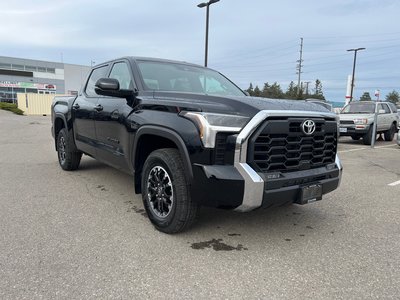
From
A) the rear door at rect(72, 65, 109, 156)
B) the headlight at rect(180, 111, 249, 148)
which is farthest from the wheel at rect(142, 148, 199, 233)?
the rear door at rect(72, 65, 109, 156)

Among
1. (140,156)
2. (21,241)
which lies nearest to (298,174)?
(140,156)

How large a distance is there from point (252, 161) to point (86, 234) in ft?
5.95

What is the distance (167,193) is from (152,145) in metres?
0.63

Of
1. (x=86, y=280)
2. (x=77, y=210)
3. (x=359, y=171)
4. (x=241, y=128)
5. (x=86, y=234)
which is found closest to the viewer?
(x=86, y=280)

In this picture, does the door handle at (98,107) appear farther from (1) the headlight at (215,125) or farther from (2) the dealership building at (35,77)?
(2) the dealership building at (35,77)

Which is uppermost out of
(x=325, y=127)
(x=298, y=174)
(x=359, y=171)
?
(x=325, y=127)

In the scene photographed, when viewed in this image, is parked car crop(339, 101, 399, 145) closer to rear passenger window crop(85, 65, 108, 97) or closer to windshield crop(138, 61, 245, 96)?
windshield crop(138, 61, 245, 96)

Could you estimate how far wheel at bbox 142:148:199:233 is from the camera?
125 inches

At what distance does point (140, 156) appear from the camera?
382 cm

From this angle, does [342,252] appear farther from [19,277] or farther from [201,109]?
[19,277]

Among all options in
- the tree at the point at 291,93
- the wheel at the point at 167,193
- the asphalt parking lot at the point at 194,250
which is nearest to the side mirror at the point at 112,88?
the wheel at the point at 167,193

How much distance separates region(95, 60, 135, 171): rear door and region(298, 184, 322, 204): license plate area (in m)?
1.95

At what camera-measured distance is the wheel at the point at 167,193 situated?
125 inches

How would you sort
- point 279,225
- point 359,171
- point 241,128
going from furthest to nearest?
1. point 359,171
2. point 279,225
3. point 241,128
